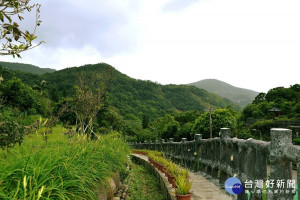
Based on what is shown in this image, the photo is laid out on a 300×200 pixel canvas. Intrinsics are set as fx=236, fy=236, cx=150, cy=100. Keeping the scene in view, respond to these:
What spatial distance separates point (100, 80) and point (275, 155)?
930cm

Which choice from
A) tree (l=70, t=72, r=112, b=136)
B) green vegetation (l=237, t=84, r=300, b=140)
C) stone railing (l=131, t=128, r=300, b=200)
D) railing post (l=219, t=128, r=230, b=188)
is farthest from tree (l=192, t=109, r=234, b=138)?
railing post (l=219, t=128, r=230, b=188)

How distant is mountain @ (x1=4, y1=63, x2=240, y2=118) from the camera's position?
6017 cm

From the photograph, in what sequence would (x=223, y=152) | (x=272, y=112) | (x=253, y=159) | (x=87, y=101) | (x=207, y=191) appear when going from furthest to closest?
(x=272, y=112) < (x=87, y=101) < (x=223, y=152) < (x=207, y=191) < (x=253, y=159)

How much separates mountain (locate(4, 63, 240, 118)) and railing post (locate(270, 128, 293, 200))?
157 feet

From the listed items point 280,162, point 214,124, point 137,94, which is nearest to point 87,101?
point 280,162

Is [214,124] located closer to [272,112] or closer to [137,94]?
[272,112]

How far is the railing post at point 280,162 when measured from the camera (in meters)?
2.56

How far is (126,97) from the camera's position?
234ft

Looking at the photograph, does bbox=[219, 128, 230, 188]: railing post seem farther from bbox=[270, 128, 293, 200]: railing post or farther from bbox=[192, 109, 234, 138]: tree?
bbox=[192, 109, 234, 138]: tree

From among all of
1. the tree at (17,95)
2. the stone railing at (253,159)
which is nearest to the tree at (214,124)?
the tree at (17,95)

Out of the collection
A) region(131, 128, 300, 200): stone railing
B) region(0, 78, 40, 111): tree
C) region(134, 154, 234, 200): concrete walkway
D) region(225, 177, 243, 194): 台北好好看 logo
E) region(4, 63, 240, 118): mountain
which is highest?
region(4, 63, 240, 118): mountain

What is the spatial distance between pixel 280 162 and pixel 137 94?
7982 centimetres

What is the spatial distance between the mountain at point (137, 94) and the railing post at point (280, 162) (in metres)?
47.8

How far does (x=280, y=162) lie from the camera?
2.62 meters
